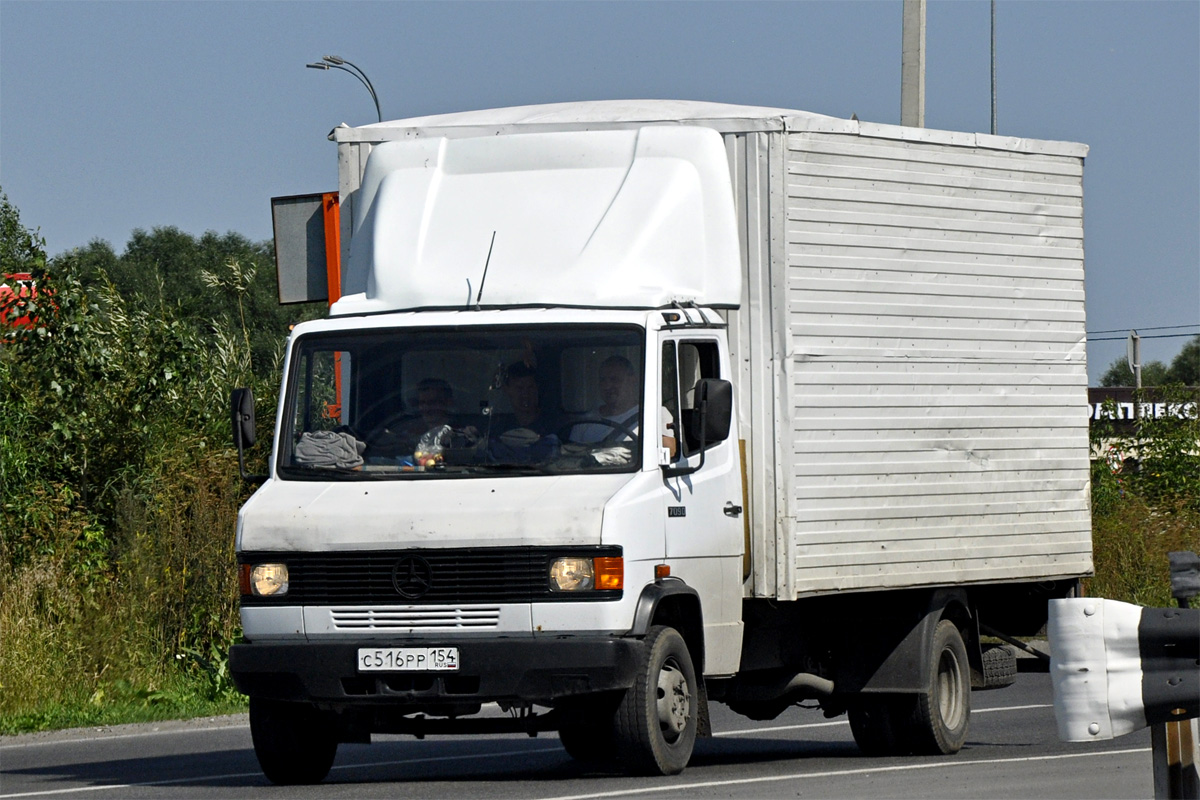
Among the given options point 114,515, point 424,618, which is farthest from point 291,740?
point 114,515

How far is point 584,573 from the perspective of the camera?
29.4ft

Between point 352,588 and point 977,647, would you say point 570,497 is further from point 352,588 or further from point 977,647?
point 977,647

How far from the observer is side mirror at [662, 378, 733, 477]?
9414 millimetres

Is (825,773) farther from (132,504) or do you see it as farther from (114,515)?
(114,515)

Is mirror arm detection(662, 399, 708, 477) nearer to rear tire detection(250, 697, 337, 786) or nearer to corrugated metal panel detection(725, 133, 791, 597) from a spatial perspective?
corrugated metal panel detection(725, 133, 791, 597)

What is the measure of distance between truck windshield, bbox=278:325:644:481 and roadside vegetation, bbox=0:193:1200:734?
6.14 m

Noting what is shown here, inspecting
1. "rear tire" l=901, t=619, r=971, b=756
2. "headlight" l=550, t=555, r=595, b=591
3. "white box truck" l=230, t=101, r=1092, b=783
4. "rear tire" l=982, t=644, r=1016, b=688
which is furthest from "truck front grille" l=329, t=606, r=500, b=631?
"rear tire" l=982, t=644, r=1016, b=688

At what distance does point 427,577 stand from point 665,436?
142 centimetres

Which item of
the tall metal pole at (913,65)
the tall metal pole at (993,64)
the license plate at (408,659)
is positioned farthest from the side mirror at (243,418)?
the tall metal pole at (993,64)

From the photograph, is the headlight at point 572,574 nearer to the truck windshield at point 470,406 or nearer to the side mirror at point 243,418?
the truck windshield at point 470,406

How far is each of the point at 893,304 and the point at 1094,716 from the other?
19.3 feet

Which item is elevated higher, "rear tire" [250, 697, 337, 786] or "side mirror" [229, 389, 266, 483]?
"side mirror" [229, 389, 266, 483]

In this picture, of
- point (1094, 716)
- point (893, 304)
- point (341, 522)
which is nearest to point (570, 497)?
point (341, 522)

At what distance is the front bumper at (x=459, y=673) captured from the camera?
29.2ft
